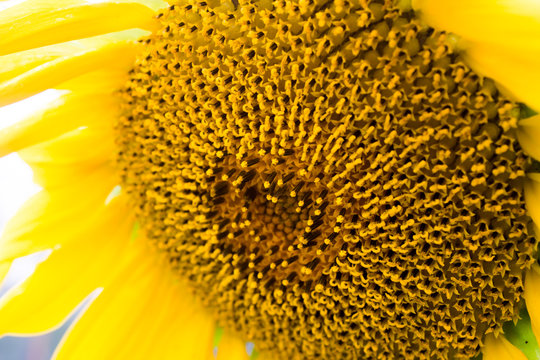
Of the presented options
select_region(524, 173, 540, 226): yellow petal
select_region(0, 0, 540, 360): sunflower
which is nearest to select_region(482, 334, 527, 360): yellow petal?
select_region(0, 0, 540, 360): sunflower

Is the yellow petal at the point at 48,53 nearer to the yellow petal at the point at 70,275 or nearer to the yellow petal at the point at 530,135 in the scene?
the yellow petal at the point at 70,275

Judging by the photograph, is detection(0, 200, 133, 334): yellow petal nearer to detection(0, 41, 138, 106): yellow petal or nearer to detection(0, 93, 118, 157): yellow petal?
detection(0, 93, 118, 157): yellow petal

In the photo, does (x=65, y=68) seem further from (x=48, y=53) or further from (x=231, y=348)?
(x=231, y=348)

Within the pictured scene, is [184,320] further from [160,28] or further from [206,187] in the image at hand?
[160,28]

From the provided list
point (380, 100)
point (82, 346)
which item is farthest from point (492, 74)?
point (82, 346)

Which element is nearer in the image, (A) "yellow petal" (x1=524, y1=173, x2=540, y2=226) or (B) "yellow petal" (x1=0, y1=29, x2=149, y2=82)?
(A) "yellow petal" (x1=524, y1=173, x2=540, y2=226)
